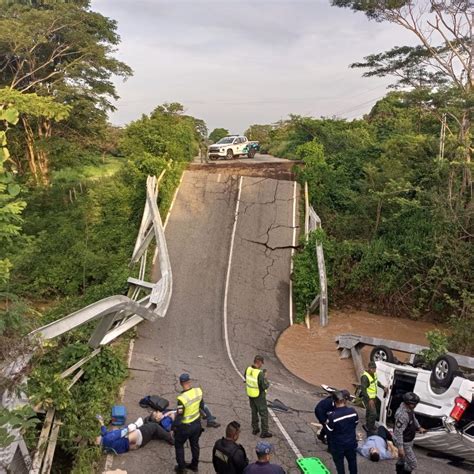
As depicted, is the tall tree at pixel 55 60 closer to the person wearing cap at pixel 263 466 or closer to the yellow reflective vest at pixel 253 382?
the yellow reflective vest at pixel 253 382

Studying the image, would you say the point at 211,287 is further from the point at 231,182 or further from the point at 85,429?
the point at 85,429

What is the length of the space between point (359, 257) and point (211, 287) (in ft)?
21.2

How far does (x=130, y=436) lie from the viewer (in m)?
7.75

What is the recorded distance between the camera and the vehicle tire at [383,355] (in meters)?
11.7

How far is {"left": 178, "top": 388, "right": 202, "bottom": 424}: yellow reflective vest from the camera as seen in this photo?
6.75 meters

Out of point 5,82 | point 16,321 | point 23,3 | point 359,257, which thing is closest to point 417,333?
point 359,257

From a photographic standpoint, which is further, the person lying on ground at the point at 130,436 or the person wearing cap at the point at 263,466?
the person lying on ground at the point at 130,436

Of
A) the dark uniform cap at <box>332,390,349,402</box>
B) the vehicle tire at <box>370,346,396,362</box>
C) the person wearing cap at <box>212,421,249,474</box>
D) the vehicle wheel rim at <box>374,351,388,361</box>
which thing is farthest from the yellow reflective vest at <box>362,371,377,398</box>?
the person wearing cap at <box>212,421,249,474</box>

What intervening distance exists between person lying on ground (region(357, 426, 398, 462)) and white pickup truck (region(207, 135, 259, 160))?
24.1 meters

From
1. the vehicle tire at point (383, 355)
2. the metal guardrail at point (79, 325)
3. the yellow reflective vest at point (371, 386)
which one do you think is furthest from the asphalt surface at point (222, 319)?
the vehicle tire at point (383, 355)

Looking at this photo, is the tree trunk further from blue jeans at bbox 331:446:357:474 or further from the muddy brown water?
blue jeans at bbox 331:446:357:474

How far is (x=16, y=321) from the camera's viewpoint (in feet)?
17.5

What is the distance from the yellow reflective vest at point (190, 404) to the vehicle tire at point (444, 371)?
14.8 feet

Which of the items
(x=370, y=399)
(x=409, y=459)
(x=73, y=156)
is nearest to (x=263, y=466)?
(x=409, y=459)
